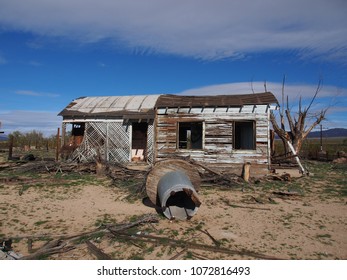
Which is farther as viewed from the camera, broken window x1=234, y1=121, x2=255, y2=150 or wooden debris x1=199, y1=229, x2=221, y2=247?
Answer: broken window x1=234, y1=121, x2=255, y2=150

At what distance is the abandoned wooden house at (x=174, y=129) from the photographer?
490 inches

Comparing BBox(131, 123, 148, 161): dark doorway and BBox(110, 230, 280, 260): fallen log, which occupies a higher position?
BBox(131, 123, 148, 161): dark doorway

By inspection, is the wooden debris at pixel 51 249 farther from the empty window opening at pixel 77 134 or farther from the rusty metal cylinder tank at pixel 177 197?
the empty window opening at pixel 77 134

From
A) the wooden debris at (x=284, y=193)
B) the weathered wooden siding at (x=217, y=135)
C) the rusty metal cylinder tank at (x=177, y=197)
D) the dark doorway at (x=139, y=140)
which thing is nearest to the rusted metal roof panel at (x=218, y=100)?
the weathered wooden siding at (x=217, y=135)

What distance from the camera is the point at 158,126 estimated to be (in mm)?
13453

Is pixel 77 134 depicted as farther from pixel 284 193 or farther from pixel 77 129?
pixel 284 193

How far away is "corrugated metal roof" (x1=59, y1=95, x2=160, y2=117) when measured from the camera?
16.8m

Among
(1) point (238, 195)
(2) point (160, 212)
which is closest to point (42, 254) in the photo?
(2) point (160, 212)

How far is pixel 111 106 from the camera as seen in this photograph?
692 inches

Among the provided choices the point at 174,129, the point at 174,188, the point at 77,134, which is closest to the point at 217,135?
the point at 174,129

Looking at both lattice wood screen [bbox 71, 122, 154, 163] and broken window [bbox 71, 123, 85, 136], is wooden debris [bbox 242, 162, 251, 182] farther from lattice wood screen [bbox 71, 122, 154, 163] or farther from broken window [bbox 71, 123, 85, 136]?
broken window [bbox 71, 123, 85, 136]

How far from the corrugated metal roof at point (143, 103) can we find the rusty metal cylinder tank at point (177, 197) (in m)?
6.86

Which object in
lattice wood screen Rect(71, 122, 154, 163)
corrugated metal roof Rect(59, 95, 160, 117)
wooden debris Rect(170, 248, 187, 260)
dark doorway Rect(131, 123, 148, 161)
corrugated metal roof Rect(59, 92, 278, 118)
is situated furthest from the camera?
dark doorway Rect(131, 123, 148, 161)

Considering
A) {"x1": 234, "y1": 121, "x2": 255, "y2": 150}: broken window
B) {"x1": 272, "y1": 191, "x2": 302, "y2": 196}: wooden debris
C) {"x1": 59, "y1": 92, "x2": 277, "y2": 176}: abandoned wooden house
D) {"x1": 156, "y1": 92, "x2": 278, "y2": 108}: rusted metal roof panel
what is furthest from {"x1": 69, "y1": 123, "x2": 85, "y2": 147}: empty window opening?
{"x1": 272, "y1": 191, "x2": 302, "y2": 196}: wooden debris
